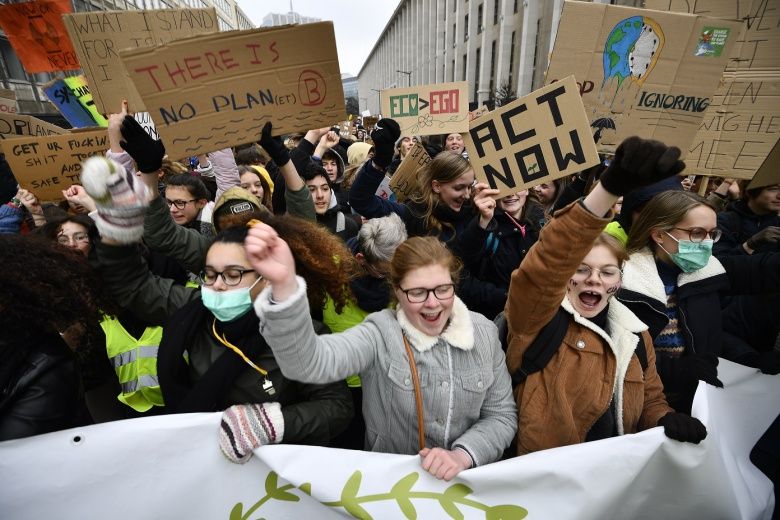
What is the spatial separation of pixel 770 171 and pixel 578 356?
1970mm

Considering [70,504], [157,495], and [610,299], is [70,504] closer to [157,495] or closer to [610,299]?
[157,495]

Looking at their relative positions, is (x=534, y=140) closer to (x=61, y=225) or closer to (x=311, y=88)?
(x=311, y=88)

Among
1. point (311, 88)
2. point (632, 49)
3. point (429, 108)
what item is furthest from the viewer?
point (429, 108)

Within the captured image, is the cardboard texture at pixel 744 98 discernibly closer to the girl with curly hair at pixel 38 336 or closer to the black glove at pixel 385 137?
the black glove at pixel 385 137

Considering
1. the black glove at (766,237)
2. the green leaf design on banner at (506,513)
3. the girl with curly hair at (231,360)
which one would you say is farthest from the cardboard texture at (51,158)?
the black glove at (766,237)

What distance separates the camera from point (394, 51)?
74688 mm

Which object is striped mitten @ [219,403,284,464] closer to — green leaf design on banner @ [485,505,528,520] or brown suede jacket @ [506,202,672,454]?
green leaf design on banner @ [485,505,528,520]

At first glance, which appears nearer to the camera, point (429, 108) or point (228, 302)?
point (228, 302)

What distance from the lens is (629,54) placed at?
2576 millimetres

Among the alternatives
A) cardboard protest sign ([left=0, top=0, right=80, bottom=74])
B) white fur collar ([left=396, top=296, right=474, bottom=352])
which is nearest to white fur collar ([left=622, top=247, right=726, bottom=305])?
white fur collar ([left=396, top=296, right=474, bottom=352])

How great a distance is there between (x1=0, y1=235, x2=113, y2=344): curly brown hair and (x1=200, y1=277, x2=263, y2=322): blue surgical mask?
0.51 metres

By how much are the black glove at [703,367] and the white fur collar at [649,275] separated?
0.29m

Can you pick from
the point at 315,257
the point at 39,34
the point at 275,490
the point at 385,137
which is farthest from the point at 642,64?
the point at 39,34

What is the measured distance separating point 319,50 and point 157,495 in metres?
2.28
